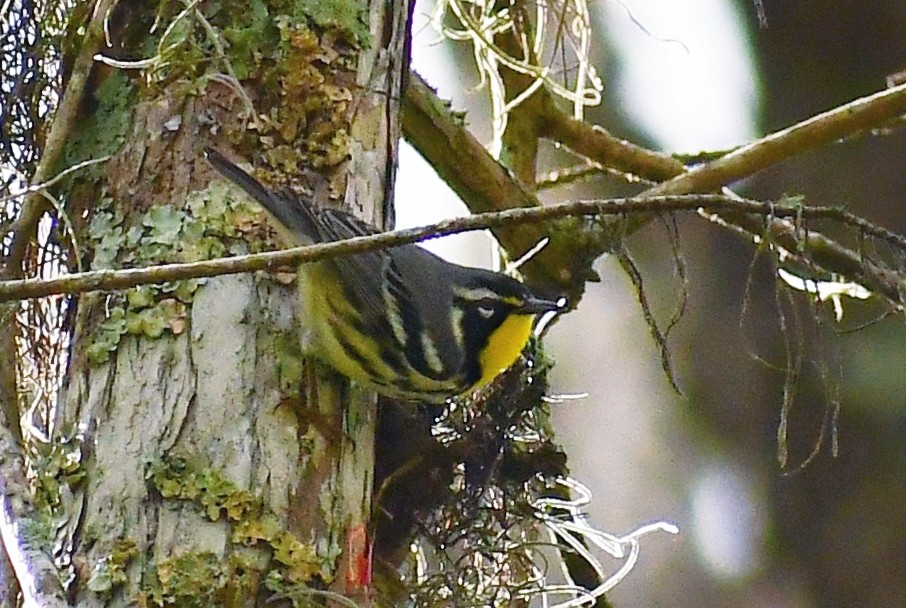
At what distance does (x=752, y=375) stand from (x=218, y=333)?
6.58 feet

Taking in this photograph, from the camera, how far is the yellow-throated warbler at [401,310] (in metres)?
1.74

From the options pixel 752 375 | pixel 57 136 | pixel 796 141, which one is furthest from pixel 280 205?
pixel 752 375

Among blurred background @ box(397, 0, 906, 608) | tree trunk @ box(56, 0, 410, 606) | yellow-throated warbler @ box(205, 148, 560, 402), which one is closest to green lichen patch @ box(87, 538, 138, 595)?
tree trunk @ box(56, 0, 410, 606)

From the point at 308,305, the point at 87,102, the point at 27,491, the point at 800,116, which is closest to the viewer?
the point at 27,491

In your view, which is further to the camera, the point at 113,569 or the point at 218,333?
the point at 218,333

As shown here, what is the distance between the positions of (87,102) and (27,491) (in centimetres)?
73

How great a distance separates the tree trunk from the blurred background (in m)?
1.21

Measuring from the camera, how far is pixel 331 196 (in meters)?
1.86

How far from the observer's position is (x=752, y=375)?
3361mm

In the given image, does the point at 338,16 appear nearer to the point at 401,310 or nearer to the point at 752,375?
the point at 401,310

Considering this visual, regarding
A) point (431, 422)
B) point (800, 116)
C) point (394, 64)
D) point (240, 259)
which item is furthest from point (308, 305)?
point (800, 116)

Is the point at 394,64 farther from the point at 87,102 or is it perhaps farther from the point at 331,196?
the point at 87,102

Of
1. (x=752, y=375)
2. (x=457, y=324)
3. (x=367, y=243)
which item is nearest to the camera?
(x=367, y=243)

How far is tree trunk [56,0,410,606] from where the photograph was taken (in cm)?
155
